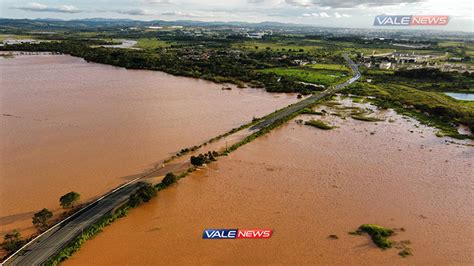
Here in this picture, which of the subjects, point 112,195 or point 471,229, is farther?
point 112,195

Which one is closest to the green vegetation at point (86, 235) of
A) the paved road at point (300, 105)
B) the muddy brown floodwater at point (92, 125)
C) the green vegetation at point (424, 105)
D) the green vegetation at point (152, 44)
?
the muddy brown floodwater at point (92, 125)

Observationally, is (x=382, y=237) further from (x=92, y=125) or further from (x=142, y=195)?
(x=92, y=125)

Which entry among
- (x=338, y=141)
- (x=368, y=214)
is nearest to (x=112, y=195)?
(x=368, y=214)

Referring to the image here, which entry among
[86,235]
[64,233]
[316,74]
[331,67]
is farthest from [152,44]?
[86,235]

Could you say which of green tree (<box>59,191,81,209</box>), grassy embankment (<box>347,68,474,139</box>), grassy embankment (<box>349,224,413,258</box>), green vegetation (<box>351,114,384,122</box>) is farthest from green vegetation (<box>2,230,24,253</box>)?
grassy embankment (<box>347,68,474,139</box>)

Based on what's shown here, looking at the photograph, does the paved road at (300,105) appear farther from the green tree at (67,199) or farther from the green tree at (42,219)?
the green tree at (42,219)

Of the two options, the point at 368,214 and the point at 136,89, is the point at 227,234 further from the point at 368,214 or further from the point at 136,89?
the point at 136,89
